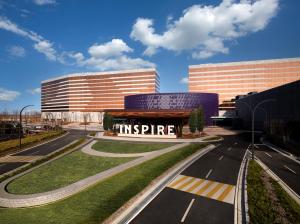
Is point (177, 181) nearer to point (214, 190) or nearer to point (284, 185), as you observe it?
point (214, 190)

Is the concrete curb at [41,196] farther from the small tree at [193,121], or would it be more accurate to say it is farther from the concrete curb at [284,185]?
the small tree at [193,121]

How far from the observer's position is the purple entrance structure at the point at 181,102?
89562 millimetres

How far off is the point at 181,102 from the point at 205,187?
71.7 metres

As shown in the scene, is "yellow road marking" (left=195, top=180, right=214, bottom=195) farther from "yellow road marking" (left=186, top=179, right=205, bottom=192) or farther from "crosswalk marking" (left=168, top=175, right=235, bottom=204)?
"yellow road marking" (left=186, top=179, right=205, bottom=192)

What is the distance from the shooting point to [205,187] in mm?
19094

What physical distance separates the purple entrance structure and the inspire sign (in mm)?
33800

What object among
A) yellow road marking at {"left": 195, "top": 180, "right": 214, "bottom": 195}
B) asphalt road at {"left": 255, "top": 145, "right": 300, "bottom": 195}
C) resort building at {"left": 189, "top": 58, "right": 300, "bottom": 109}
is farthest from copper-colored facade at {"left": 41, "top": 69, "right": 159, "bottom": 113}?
yellow road marking at {"left": 195, "top": 180, "right": 214, "bottom": 195}

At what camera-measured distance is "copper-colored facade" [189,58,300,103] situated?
114625 mm

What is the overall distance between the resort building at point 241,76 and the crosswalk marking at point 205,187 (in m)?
102

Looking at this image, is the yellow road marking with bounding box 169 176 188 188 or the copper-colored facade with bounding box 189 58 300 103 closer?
the yellow road marking with bounding box 169 176 188 188

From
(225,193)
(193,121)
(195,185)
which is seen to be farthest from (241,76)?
(225,193)

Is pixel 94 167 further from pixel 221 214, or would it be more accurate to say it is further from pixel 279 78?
pixel 279 78

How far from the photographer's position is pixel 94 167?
26.0 meters

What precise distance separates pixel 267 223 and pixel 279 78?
392 ft
